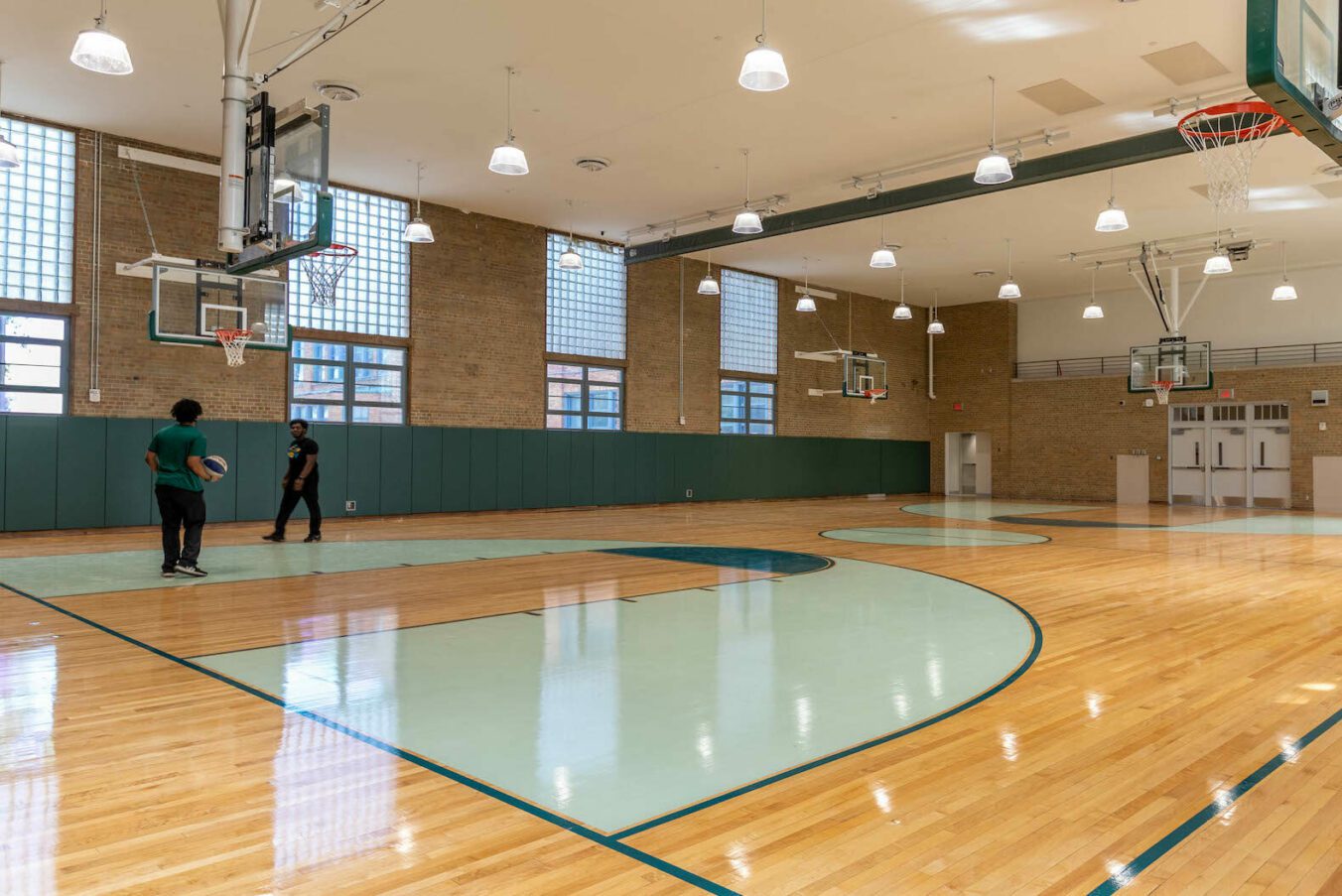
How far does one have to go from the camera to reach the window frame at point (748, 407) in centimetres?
2198

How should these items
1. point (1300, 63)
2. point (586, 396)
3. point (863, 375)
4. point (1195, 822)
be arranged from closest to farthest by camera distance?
point (1195, 822)
point (1300, 63)
point (586, 396)
point (863, 375)

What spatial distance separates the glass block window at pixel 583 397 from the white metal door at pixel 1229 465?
15.5 m

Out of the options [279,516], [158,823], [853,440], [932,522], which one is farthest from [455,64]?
[853,440]

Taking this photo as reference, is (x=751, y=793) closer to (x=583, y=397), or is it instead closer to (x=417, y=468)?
(x=417, y=468)

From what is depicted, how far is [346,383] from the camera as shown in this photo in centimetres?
1568

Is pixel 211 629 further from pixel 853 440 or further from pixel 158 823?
pixel 853 440

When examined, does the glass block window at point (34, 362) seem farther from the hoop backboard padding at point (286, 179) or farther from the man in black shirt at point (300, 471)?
the hoop backboard padding at point (286, 179)

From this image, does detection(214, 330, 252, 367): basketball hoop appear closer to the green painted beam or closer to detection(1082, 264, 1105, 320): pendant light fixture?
the green painted beam

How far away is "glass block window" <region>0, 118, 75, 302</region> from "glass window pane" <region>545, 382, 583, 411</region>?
840 cm

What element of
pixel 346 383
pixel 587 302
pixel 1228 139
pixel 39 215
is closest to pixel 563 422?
pixel 587 302

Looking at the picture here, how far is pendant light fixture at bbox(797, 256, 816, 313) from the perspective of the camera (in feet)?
63.9

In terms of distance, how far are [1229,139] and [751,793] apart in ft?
38.7

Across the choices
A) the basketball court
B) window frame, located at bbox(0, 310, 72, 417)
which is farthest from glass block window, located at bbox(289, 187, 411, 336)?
window frame, located at bbox(0, 310, 72, 417)

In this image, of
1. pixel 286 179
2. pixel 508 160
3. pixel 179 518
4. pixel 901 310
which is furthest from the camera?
pixel 901 310
